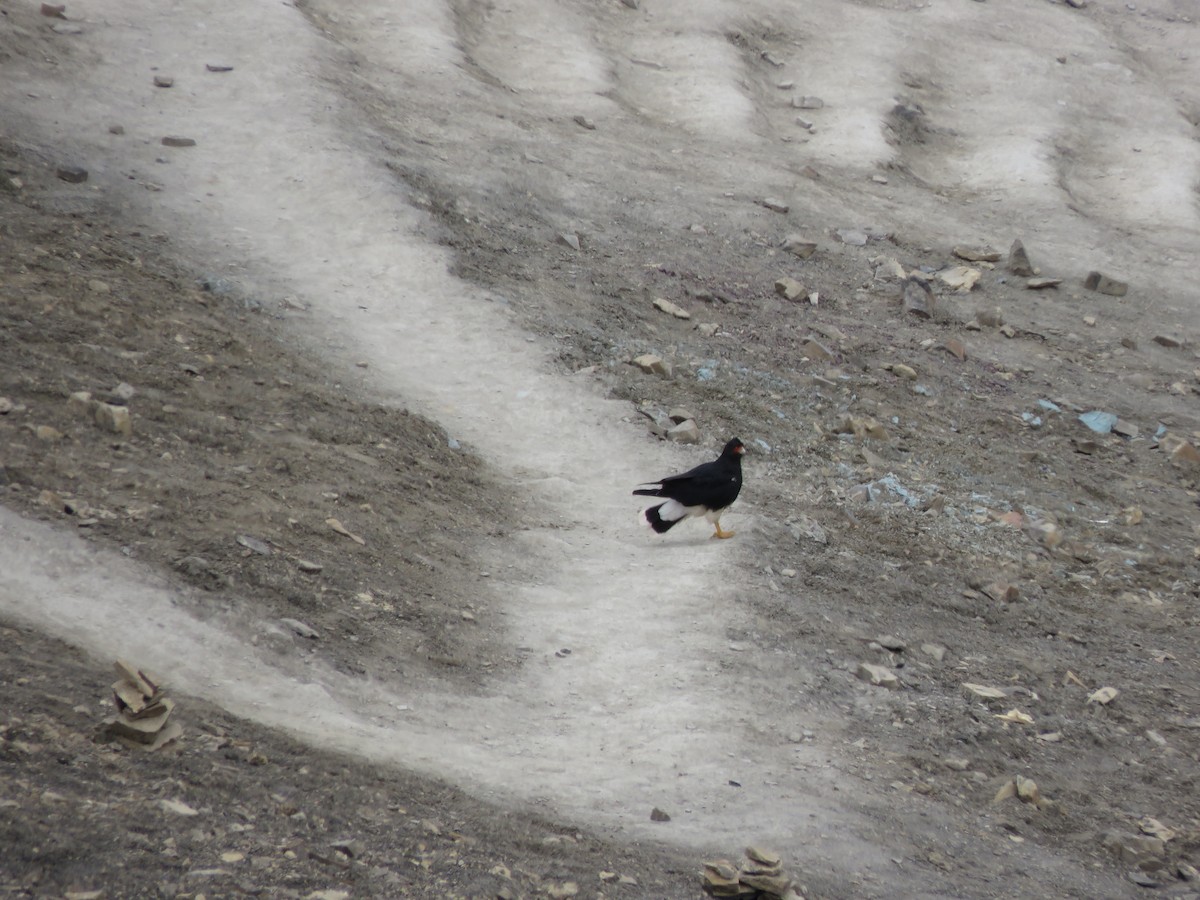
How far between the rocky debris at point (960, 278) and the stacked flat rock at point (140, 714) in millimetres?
16128

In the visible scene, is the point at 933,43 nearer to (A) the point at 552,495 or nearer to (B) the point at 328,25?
(B) the point at 328,25

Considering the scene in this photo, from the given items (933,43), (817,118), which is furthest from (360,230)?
(933,43)

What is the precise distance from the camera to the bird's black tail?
10516 mm

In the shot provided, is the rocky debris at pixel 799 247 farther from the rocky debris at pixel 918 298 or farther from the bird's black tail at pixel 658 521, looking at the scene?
the bird's black tail at pixel 658 521

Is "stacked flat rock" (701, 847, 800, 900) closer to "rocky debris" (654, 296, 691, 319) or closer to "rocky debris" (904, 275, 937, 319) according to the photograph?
Result: "rocky debris" (654, 296, 691, 319)

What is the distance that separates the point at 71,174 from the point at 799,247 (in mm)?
10998

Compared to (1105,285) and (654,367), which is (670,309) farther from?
(1105,285)

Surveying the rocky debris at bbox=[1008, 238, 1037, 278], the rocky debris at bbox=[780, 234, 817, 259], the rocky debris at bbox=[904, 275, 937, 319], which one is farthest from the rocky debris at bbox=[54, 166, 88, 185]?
the rocky debris at bbox=[1008, 238, 1037, 278]

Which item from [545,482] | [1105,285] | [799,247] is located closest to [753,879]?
[545,482]

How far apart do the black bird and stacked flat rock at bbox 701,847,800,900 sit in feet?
15.3

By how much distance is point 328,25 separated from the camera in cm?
2256

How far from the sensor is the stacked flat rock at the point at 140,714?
5645 millimetres

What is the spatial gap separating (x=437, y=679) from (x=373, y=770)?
165 cm

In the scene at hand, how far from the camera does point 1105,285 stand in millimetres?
20281
